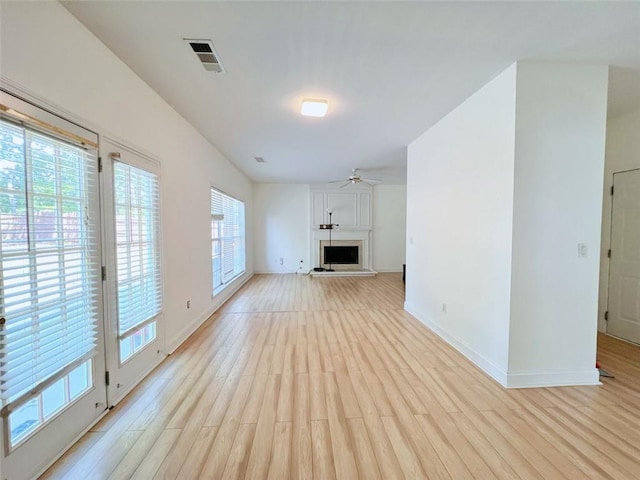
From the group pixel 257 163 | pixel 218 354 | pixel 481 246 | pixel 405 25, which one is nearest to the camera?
pixel 405 25

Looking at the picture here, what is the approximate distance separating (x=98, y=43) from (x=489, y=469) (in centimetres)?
367

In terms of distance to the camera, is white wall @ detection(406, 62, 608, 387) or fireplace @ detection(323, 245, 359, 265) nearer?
white wall @ detection(406, 62, 608, 387)

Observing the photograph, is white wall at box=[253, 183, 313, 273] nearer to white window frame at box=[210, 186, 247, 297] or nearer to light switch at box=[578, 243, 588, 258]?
white window frame at box=[210, 186, 247, 297]

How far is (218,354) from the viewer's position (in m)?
2.88

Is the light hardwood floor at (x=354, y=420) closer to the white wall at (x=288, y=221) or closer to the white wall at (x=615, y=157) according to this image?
the white wall at (x=615, y=157)

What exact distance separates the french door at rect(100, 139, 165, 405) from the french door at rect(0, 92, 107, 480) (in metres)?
0.13

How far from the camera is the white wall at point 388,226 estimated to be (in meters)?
A: 8.44

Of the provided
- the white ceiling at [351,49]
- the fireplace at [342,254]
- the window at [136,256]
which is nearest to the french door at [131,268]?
the window at [136,256]

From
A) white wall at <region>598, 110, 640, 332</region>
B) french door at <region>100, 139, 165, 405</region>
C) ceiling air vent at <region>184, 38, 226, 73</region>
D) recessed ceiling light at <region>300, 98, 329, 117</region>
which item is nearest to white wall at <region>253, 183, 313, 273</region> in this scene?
recessed ceiling light at <region>300, 98, 329, 117</region>

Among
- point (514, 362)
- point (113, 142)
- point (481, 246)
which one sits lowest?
point (514, 362)

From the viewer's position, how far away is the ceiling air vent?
1.89m

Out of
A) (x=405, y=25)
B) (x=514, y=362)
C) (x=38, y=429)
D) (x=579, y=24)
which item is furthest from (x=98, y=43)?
(x=514, y=362)

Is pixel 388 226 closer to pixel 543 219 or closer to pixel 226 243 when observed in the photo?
pixel 226 243

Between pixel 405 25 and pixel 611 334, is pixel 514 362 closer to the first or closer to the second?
pixel 611 334
